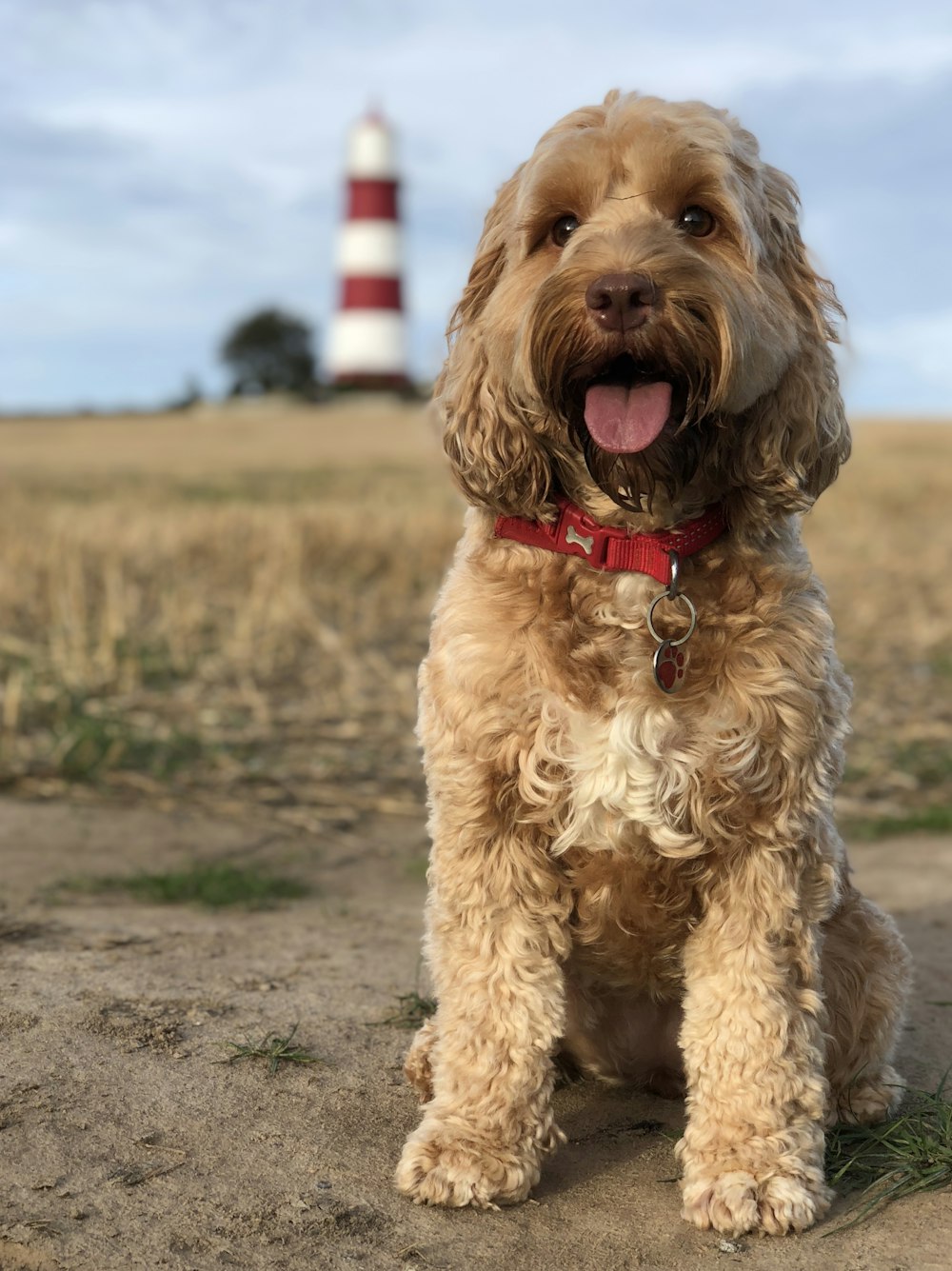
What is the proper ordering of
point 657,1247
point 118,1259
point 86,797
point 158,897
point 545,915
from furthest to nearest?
point 86,797
point 158,897
point 545,915
point 657,1247
point 118,1259

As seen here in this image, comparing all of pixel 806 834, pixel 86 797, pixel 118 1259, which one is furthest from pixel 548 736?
pixel 86 797

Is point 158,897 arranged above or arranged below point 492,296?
below

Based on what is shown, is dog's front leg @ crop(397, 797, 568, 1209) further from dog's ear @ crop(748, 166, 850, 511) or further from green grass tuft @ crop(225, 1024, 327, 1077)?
dog's ear @ crop(748, 166, 850, 511)

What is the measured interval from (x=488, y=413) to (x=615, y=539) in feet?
1.53

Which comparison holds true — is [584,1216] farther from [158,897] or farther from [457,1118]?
[158,897]

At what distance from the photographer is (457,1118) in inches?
142

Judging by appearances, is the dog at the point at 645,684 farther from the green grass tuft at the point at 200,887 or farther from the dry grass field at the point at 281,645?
the green grass tuft at the point at 200,887

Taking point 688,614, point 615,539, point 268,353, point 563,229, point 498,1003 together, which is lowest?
point 498,1003

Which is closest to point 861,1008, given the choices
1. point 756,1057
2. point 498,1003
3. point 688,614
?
point 756,1057

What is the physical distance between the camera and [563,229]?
11.5 feet

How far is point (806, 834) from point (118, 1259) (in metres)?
1.90

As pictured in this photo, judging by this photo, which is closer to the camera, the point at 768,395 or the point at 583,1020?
the point at 768,395

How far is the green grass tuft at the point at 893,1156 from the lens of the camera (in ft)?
11.8

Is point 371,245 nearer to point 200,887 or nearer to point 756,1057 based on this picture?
point 200,887
